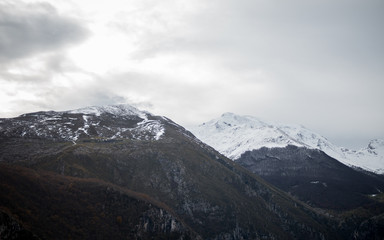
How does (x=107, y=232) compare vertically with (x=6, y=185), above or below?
below

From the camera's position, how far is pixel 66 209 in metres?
193

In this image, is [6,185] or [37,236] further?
[6,185]

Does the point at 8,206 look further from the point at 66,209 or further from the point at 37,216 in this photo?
the point at 66,209

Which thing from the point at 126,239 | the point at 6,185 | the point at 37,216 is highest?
the point at 6,185

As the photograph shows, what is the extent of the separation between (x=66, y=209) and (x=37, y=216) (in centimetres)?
2190

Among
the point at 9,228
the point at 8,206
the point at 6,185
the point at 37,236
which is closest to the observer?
the point at 9,228

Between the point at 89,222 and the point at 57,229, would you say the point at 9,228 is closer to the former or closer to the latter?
the point at 57,229

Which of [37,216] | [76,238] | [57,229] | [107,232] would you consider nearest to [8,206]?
[37,216]

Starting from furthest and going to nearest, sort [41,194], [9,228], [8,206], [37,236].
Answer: [41,194] < [8,206] < [37,236] < [9,228]

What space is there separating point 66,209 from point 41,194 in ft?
53.5

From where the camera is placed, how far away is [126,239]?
197250 millimetres

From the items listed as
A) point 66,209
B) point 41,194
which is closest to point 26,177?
point 41,194

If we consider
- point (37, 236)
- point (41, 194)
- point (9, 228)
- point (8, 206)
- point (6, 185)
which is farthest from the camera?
point (41, 194)

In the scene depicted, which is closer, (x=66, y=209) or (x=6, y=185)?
(x=6, y=185)
